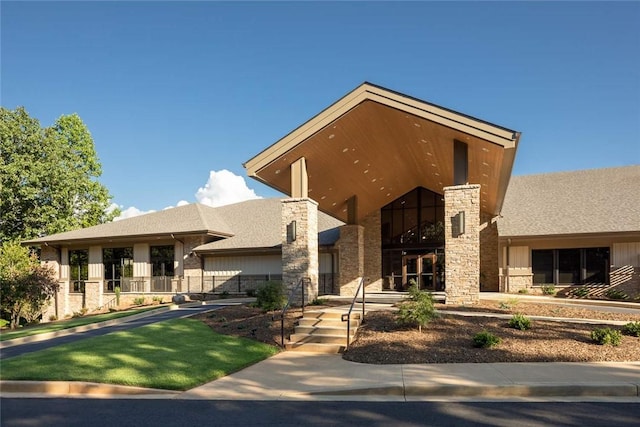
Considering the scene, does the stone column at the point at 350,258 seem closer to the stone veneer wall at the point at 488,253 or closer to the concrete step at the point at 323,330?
the stone veneer wall at the point at 488,253

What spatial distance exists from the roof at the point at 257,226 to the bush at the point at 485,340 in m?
16.0

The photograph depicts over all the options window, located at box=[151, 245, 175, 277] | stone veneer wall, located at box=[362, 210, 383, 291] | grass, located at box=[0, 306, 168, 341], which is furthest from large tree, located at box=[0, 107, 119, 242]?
stone veneer wall, located at box=[362, 210, 383, 291]

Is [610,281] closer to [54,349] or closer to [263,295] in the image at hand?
[263,295]

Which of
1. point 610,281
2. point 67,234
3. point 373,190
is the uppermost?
point 373,190

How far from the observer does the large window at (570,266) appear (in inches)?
875

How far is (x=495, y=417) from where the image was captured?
19.2 ft

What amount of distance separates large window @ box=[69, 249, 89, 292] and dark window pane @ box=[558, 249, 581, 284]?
28665 mm

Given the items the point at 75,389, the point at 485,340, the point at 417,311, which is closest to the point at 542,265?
the point at 417,311

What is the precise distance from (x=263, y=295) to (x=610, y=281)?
692 inches

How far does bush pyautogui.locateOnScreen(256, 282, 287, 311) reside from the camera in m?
13.8

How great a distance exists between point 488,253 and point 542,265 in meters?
2.74

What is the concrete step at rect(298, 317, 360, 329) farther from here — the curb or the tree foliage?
the tree foliage

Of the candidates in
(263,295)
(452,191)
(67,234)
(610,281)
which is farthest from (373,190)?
(67,234)

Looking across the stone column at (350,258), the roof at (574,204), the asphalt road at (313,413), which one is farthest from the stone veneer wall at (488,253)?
the asphalt road at (313,413)
